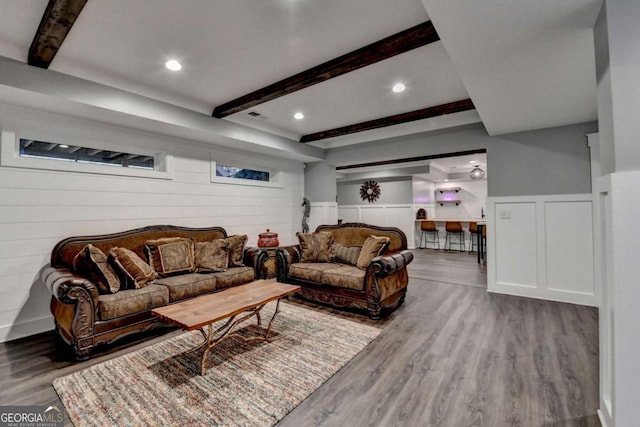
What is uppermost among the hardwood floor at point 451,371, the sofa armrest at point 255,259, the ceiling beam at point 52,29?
the ceiling beam at point 52,29

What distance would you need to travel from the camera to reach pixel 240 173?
203 inches

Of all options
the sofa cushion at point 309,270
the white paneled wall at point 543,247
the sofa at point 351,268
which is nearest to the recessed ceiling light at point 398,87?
the sofa at point 351,268

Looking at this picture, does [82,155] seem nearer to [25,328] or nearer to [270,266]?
[25,328]

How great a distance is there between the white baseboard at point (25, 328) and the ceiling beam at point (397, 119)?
435cm

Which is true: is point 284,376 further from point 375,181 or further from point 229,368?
point 375,181

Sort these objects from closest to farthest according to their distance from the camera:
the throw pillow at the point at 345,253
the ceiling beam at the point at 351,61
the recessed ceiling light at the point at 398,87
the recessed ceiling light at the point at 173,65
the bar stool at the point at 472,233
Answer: the ceiling beam at the point at 351,61 < the recessed ceiling light at the point at 173,65 < the recessed ceiling light at the point at 398,87 < the throw pillow at the point at 345,253 < the bar stool at the point at 472,233

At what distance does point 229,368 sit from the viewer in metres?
2.22

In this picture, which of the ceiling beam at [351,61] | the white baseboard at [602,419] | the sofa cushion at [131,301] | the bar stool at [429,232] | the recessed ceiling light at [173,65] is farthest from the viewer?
the bar stool at [429,232]

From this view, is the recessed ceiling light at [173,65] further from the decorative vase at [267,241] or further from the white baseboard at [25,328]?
the white baseboard at [25,328]

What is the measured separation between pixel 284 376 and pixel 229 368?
18.4 inches

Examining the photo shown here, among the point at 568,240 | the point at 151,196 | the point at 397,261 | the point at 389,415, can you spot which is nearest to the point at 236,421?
the point at 389,415

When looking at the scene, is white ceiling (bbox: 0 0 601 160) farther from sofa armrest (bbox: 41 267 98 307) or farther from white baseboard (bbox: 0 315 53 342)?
white baseboard (bbox: 0 315 53 342)

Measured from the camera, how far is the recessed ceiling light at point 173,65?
263cm

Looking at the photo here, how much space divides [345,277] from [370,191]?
6.91 meters
